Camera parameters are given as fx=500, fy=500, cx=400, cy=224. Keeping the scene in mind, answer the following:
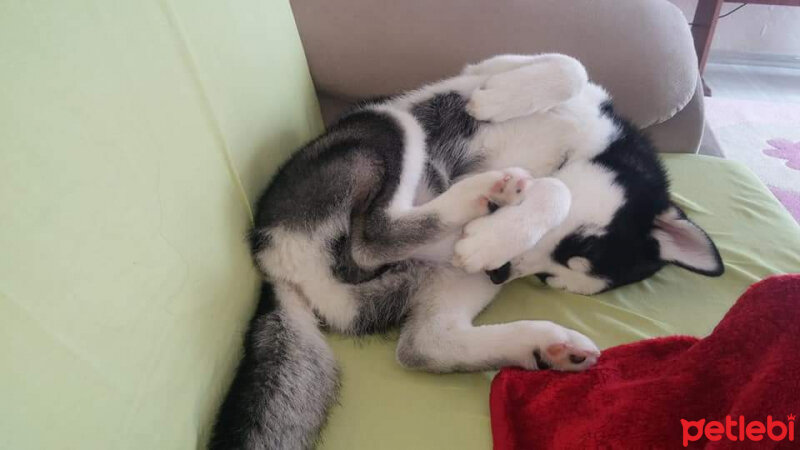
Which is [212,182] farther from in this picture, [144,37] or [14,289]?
[14,289]

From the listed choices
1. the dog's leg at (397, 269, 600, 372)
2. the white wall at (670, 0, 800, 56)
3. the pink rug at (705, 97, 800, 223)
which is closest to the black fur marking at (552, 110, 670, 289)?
the dog's leg at (397, 269, 600, 372)

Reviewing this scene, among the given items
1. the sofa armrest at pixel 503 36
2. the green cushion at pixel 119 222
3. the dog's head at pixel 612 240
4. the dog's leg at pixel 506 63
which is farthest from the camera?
the sofa armrest at pixel 503 36

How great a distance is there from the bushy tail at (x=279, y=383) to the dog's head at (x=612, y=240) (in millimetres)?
625

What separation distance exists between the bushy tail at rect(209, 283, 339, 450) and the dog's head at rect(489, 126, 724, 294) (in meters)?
0.63

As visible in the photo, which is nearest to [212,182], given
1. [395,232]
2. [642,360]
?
[395,232]

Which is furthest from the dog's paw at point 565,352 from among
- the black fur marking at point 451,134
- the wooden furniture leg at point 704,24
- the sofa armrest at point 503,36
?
the wooden furniture leg at point 704,24

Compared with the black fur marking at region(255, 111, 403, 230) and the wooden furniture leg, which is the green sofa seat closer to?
the black fur marking at region(255, 111, 403, 230)

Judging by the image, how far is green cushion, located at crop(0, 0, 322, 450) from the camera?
0.69 m

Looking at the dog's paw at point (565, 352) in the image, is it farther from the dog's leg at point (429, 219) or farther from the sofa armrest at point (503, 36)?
the sofa armrest at point (503, 36)

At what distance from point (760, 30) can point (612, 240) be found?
4.18m

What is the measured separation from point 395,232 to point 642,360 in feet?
2.23

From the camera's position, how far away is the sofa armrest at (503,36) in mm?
1922

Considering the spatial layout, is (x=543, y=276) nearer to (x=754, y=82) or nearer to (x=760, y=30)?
(x=754, y=82)

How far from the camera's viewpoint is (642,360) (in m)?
1.17
